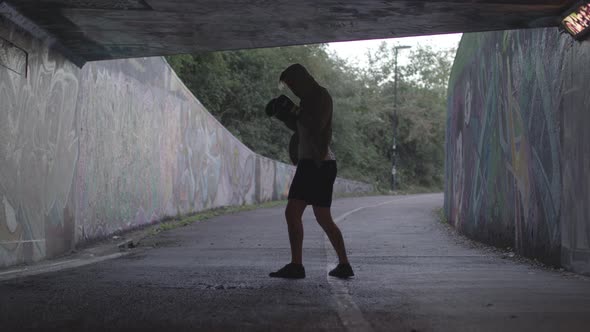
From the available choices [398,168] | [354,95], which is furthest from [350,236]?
[398,168]

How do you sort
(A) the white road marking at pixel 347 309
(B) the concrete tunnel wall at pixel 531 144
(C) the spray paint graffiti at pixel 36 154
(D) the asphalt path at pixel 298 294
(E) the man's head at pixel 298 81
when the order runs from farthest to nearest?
(C) the spray paint graffiti at pixel 36 154, (B) the concrete tunnel wall at pixel 531 144, (E) the man's head at pixel 298 81, (D) the asphalt path at pixel 298 294, (A) the white road marking at pixel 347 309

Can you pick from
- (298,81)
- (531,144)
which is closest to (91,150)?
(298,81)

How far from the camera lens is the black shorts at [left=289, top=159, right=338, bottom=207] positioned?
695 centimetres

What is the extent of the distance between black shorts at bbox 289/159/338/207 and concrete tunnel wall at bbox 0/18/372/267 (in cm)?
337

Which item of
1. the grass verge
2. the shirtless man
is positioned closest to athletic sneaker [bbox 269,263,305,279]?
the shirtless man

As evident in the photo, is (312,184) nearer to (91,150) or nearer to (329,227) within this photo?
(329,227)

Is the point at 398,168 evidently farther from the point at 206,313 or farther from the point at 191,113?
the point at 206,313

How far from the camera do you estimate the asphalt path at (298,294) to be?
4.86 m

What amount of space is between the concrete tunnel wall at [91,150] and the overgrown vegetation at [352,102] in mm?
8773

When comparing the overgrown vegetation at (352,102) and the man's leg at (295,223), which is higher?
the overgrown vegetation at (352,102)

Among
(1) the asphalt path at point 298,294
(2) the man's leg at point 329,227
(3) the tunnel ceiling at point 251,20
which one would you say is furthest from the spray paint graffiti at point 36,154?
(2) the man's leg at point 329,227

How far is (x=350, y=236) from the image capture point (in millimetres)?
13211

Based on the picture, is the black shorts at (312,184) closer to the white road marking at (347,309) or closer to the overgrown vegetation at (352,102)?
the white road marking at (347,309)

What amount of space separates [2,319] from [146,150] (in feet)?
32.4
